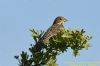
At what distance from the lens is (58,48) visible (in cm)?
874

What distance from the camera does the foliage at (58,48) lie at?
8398 millimetres

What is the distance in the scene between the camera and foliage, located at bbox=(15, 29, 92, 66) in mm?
8398

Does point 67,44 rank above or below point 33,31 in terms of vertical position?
below

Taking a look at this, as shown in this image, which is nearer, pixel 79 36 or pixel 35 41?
pixel 79 36

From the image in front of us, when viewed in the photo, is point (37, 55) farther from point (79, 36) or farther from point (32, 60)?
point (79, 36)

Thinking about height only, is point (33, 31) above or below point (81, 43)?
above

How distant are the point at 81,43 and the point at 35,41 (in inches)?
52.2

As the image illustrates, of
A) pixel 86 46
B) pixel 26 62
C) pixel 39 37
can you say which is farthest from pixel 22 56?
pixel 86 46

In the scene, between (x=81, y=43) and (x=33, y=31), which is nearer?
(x=81, y=43)

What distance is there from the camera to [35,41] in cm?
920

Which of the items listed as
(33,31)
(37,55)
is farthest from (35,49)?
(33,31)

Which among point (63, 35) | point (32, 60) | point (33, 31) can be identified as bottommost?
point (32, 60)

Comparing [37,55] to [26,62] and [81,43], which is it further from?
[81,43]

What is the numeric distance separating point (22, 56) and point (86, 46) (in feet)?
5.06
